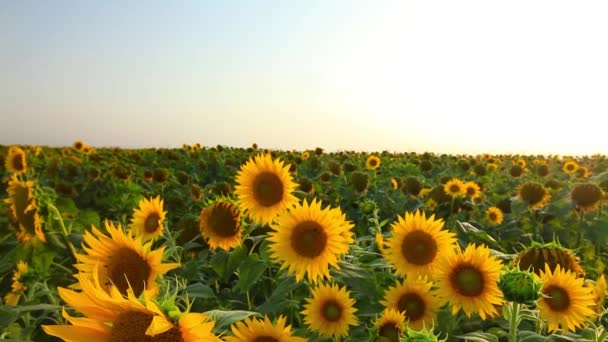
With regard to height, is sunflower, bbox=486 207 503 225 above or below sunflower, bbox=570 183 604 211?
below

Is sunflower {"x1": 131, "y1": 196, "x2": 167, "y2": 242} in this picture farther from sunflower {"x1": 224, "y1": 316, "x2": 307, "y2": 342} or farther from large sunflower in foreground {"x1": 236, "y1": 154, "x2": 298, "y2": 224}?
sunflower {"x1": 224, "y1": 316, "x2": 307, "y2": 342}

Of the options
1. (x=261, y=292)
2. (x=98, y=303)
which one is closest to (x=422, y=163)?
(x=261, y=292)

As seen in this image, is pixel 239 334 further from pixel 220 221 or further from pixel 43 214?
pixel 43 214

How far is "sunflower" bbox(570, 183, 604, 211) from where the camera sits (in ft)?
21.2

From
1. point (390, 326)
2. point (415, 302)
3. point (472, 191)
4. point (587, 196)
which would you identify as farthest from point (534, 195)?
point (390, 326)

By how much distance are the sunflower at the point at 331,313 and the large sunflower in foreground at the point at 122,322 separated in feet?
5.48

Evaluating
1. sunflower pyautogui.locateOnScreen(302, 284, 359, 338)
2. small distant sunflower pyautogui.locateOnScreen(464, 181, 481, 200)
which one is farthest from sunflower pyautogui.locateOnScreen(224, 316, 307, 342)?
small distant sunflower pyautogui.locateOnScreen(464, 181, 481, 200)

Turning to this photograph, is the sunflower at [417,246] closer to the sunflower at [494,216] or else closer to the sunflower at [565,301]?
the sunflower at [565,301]

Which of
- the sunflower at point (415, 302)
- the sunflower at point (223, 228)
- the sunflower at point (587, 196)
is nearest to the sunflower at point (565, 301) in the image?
the sunflower at point (415, 302)

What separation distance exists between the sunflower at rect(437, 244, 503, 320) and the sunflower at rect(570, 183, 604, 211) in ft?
14.0

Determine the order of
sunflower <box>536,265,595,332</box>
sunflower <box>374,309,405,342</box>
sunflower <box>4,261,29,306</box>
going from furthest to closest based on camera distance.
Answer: sunflower <box>4,261,29,306</box>, sunflower <box>536,265,595,332</box>, sunflower <box>374,309,405,342</box>

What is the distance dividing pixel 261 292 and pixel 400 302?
1672 mm

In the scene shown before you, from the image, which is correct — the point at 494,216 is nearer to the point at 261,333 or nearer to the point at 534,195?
the point at 534,195

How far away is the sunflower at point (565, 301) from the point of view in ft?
8.55
